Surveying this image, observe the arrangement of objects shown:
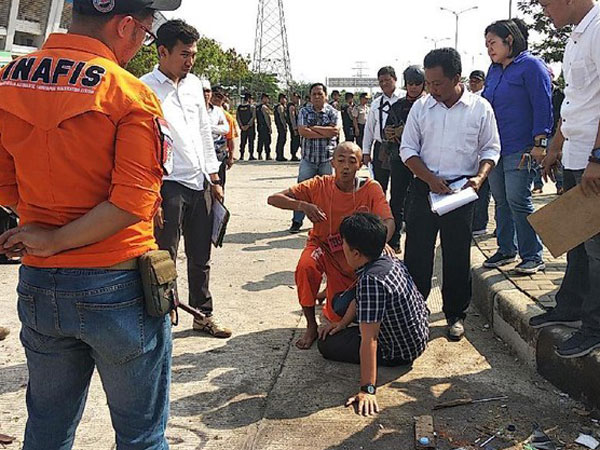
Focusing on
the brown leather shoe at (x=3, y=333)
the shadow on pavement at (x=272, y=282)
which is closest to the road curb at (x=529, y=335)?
the shadow on pavement at (x=272, y=282)

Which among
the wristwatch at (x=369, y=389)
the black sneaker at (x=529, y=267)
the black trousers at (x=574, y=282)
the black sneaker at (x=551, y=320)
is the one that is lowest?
the wristwatch at (x=369, y=389)

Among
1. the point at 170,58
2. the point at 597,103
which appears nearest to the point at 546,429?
the point at 597,103

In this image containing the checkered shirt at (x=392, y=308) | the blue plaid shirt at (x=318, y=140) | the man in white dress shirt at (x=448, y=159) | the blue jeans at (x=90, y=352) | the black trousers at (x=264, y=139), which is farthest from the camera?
the black trousers at (x=264, y=139)

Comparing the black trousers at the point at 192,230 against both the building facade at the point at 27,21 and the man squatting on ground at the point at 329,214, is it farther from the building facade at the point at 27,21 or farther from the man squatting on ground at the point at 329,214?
the building facade at the point at 27,21

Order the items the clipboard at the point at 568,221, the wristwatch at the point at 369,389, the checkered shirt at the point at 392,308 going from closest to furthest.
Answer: the clipboard at the point at 568,221 → the wristwatch at the point at 369,389 → the checkered shirt at the point at 392,308

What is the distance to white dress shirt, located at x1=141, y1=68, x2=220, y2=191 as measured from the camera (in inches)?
162

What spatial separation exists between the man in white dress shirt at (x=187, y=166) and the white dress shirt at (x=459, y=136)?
54.7 inches

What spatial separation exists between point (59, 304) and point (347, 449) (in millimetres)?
1611

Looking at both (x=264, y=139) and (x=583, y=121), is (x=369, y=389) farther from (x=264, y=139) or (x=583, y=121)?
(x=264, y=139)

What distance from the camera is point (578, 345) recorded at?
3.31 meters

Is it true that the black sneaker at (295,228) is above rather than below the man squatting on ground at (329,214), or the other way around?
below

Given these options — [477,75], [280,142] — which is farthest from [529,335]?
[280,142]

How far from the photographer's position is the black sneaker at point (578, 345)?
3.29m

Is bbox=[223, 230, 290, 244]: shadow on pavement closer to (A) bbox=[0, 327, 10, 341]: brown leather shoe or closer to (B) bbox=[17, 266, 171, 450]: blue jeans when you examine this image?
(A) bbox=[0, 327, 10, 341]: brown leather shoe
